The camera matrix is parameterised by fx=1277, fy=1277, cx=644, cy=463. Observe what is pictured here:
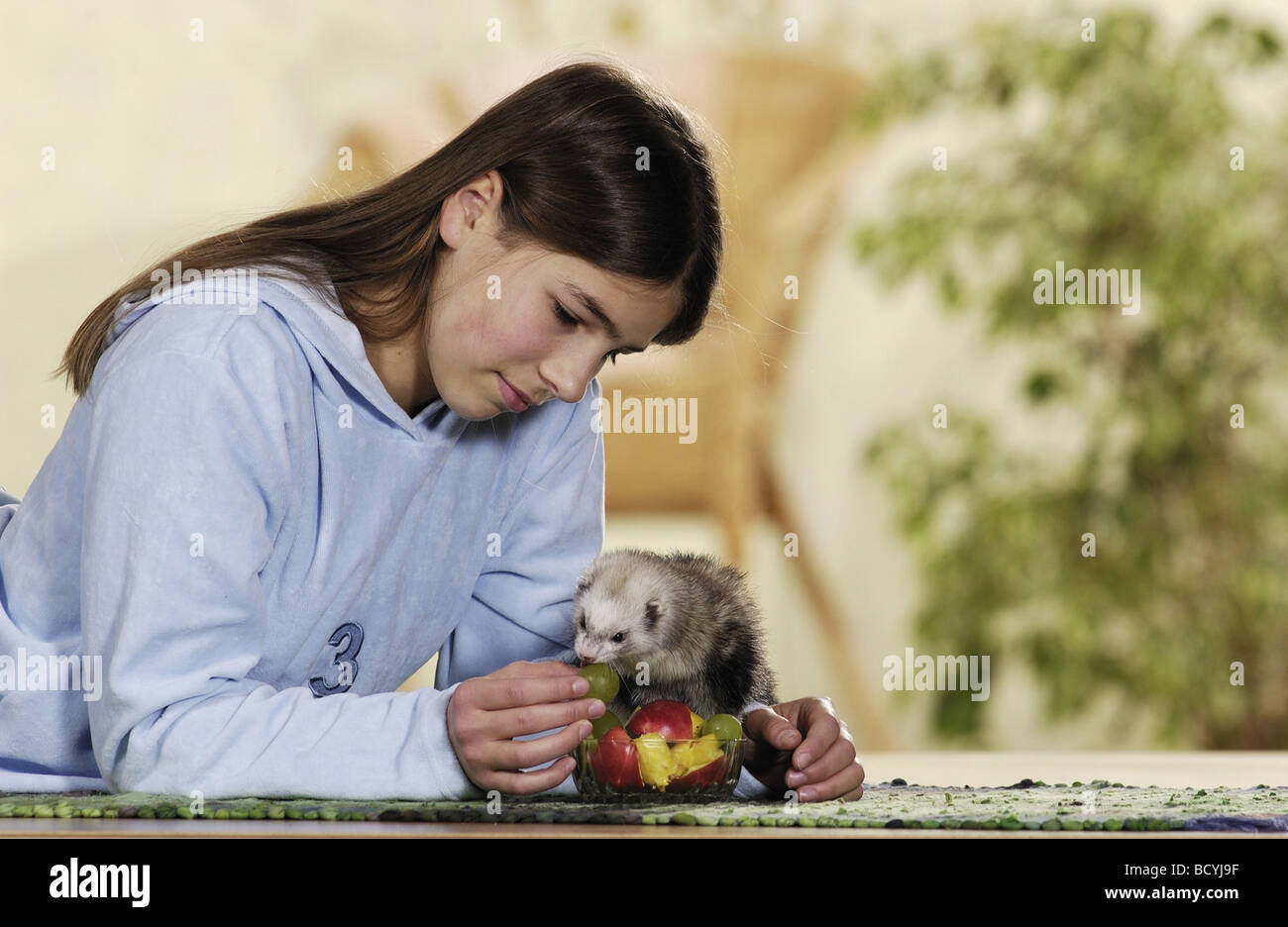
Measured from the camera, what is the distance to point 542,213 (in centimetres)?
103

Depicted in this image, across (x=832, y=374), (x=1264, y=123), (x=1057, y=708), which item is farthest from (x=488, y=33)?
(x=1057, y=708)

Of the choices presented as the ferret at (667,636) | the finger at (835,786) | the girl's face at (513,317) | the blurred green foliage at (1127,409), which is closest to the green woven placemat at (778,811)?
the finger at (835,786)

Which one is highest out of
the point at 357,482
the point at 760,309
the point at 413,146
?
the point at 413,146

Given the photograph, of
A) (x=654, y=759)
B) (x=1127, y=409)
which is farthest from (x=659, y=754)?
(x=1127, y=409)

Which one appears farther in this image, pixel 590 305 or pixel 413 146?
pixel 413 146

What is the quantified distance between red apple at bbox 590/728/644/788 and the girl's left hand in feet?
0.41

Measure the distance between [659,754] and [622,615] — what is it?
168 millimetres

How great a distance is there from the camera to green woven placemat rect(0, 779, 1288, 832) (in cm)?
79

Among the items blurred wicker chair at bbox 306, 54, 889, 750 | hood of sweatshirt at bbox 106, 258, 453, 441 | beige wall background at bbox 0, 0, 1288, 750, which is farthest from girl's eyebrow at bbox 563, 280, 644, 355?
blurred wicker chair at bbox 306, 54, 889, 750

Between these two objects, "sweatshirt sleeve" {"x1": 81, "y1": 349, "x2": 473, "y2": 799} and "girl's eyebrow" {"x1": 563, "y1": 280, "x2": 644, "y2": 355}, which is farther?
"girl's eyebrow" {"x1": 563, "y1": 280, "x2": 644, "y2": 355}

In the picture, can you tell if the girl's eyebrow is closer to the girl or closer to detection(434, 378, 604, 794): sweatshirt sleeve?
the girl

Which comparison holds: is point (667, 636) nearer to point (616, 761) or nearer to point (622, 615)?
point (622, 615)

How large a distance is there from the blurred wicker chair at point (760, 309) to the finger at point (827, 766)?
82.2 inches
